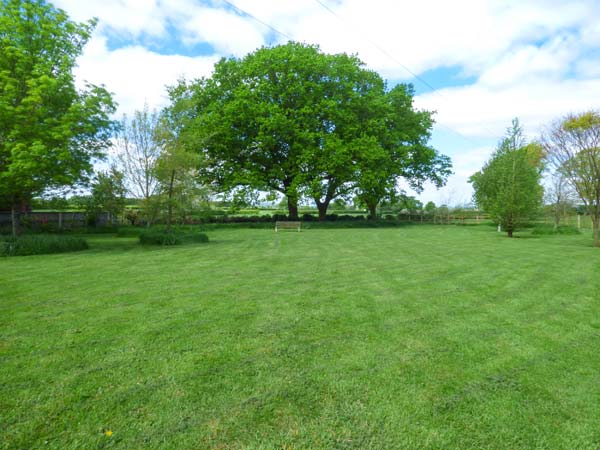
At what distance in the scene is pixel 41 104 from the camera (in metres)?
11.9

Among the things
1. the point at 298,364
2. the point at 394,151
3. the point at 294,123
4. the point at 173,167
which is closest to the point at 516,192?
the point at 394,151

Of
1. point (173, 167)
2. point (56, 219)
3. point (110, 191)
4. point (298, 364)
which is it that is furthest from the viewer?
point (56, 219)

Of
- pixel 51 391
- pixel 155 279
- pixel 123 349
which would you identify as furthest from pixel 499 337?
pixel 155 279

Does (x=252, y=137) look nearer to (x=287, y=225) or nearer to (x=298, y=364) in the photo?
(x=287, y=225)

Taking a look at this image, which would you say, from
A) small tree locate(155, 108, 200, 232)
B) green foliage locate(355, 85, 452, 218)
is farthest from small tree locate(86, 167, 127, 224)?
green foliage locate(355, 85, 452, 218)

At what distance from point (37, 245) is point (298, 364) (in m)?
11.8

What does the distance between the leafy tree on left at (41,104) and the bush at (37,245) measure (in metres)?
1.80

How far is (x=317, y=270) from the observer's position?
28.0ft

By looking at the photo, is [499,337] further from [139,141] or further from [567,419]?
[139,141]

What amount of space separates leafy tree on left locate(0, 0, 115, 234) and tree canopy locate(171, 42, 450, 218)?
38.7ft

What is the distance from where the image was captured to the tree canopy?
89.4ft

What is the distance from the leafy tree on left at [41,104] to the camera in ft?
36.0

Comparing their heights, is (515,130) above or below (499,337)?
above

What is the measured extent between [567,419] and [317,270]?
609cm
